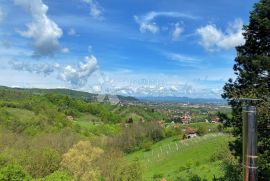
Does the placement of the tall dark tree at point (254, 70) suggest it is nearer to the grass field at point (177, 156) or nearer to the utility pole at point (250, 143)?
the utility pole at point (250, 143)

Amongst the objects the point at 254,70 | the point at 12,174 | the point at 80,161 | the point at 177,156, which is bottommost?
the point at 177,156

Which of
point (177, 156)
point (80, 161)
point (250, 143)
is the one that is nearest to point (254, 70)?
point (250, 143)

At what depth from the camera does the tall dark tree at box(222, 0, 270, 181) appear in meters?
29.0

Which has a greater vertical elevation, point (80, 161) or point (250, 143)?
point (250, 143)

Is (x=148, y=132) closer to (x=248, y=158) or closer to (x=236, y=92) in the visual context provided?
(x=236, y=92)

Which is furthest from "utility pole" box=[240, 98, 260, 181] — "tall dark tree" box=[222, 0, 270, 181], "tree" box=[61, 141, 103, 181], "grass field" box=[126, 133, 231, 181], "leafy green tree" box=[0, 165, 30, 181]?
"tree" box=[61, 141, 103, 181]

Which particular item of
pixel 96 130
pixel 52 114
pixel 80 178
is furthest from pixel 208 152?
pixel 52 114

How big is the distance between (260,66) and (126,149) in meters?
104

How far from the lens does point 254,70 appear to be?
31.8 metres

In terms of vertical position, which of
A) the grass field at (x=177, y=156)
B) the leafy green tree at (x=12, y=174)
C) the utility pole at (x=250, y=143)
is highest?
the utility pole at (x=250, y=143)

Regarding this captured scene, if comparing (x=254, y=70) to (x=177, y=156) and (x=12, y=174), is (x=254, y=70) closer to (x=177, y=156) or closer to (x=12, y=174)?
(x=12, y=174)

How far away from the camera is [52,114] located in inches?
7259

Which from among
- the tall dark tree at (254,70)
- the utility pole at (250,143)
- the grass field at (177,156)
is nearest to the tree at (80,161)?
the grass field at (177,156)

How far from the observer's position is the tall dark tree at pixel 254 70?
28966 millimetres
